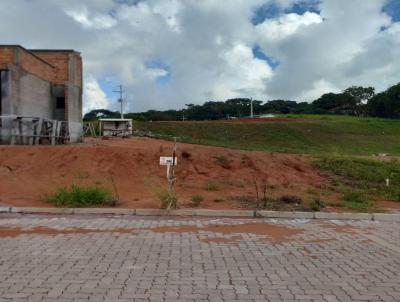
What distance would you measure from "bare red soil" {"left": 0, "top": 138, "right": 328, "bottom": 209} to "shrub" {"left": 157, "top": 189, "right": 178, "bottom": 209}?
95 cm

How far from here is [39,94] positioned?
24156 mm

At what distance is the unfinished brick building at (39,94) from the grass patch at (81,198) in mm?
10145

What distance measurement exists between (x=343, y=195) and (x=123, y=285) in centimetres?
939

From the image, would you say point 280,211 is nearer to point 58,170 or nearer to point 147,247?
point 147,247

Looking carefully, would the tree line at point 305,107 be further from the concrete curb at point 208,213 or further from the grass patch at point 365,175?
the concrete curb at point 208,213

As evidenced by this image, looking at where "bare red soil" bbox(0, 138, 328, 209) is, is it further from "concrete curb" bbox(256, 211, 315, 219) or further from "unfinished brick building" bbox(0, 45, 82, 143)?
"unfinished brick building" bbox(0, 45, 82, 143)

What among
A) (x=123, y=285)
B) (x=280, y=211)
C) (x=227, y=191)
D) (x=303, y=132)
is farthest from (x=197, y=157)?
(x=303, y=132)

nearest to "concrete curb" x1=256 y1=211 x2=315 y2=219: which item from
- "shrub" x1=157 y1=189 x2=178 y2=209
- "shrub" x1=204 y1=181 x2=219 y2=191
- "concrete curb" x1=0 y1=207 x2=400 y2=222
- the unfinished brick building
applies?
"concrete curb" x1=0 y1=207 x2=400 y2=222

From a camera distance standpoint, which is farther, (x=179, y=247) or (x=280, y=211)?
(x=280, y=211)

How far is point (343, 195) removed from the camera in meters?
13.2

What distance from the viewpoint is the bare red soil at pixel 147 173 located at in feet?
42.4

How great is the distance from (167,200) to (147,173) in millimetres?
4490

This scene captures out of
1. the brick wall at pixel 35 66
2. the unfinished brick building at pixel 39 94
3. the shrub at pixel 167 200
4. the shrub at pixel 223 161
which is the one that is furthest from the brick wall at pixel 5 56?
the shrub at pixel 167 200

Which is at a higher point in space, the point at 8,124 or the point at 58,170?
the point at 8,124
